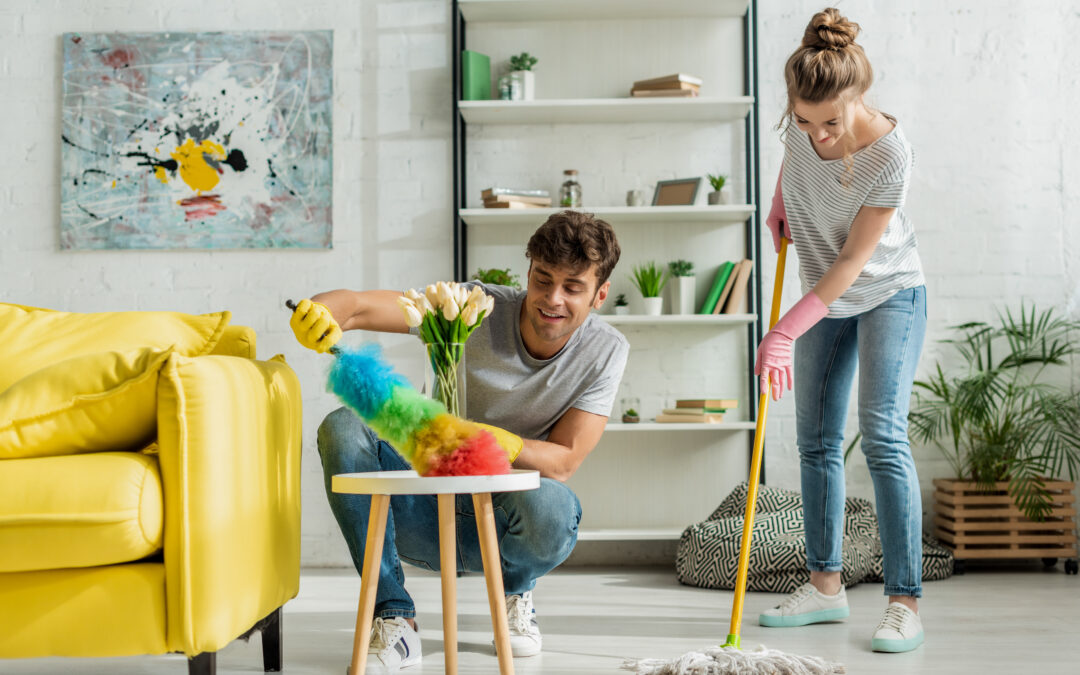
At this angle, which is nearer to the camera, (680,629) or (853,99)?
(853,99)

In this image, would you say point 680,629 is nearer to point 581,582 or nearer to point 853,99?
point 581,582

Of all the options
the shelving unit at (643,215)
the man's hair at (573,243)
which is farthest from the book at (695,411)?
the man's hair at (573,243)

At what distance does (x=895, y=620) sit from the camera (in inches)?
77.9

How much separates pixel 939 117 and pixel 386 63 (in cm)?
206

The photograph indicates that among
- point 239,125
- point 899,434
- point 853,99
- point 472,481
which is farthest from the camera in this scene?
point 239,125

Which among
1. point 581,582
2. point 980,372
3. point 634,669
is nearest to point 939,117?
point 980,372

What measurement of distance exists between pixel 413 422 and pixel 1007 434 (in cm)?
257

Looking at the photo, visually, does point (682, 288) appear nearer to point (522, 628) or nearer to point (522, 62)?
point (522, 62)

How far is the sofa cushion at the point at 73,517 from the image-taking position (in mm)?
1312

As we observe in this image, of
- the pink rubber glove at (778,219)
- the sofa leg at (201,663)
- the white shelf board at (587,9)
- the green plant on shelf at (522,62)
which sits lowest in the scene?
the sofa leg at (201,663)

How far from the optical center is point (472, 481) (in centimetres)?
135

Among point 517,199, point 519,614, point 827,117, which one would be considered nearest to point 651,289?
point 517,199

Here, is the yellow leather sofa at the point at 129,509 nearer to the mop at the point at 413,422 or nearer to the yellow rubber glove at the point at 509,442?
the mop at the point at 413,422

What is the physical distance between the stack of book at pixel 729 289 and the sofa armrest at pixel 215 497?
202cm
